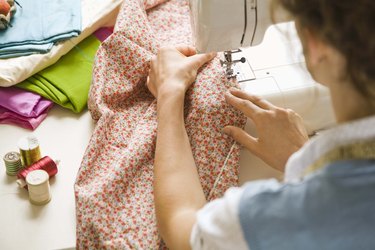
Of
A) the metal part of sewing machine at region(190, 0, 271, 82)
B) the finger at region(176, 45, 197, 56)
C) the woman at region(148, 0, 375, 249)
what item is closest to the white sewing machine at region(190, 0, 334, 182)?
the metal part of sewing machine at region(190, 0, 271, 82)

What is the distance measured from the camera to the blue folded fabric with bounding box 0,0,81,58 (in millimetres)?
1465

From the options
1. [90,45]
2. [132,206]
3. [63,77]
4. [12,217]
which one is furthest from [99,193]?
[90,45]

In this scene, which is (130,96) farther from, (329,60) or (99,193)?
(329,60)

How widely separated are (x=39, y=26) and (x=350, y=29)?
3.66 ft

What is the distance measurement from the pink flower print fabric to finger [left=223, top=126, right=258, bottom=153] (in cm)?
2

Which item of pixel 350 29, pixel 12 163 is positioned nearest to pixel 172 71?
pixel 12 163

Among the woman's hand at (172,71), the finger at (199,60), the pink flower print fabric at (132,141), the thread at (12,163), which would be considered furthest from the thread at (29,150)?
the finger at (199,60)

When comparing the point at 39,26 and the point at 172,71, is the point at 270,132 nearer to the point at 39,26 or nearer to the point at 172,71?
the point at 172,71

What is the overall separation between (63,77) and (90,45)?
0.54 feet

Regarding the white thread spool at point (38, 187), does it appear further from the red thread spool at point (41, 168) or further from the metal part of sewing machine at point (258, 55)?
the metal part of sewing machine at point (258, 55)

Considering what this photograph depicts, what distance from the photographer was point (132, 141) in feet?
4.08

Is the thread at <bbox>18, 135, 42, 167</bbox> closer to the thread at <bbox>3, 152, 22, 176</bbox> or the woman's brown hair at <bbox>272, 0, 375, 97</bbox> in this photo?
the thread at <bbox>3, 152, 22, 176</bbox>

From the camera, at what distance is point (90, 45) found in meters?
1.56

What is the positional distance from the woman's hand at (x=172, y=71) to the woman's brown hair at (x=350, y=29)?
0.59 metres
